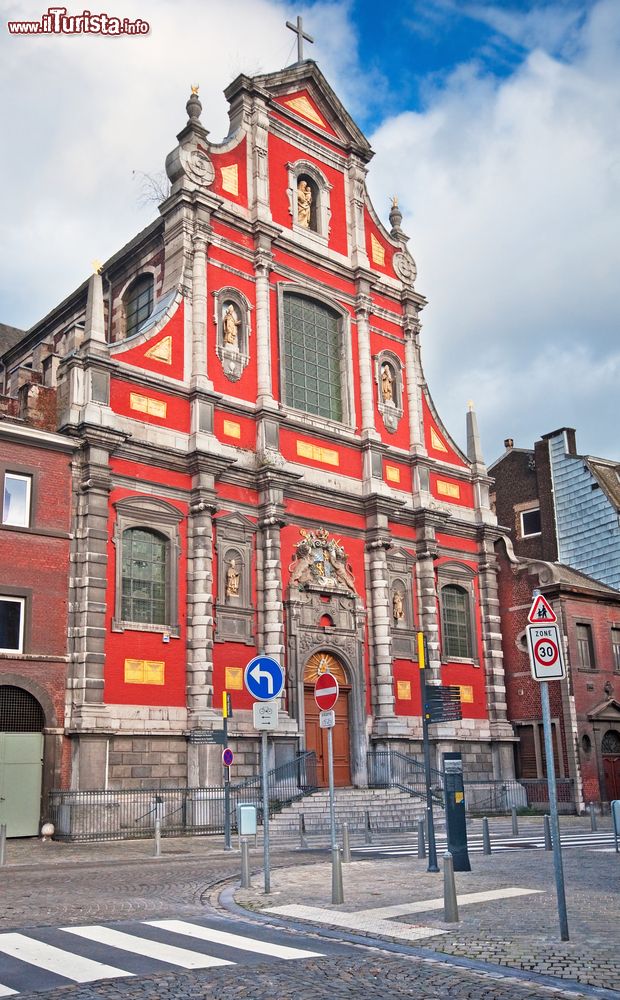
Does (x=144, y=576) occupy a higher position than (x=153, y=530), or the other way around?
(x=153, y=530)

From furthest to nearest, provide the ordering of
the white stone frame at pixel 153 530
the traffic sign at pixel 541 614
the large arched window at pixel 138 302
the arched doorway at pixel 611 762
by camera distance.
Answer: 1. the arched doorway at pixel 611 762
2. the large arched window at pixel 138 302
3. the white stone frame at pixel 153 530
4. the traffic sign at pixel 541 614

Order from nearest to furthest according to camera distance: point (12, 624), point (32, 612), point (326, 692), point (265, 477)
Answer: point (326, 692)
point (12, 624)
point (32, 612)
point (265, 477)

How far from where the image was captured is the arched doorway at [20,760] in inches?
841

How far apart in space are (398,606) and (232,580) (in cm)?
670

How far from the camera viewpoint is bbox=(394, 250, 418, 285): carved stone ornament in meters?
35.5

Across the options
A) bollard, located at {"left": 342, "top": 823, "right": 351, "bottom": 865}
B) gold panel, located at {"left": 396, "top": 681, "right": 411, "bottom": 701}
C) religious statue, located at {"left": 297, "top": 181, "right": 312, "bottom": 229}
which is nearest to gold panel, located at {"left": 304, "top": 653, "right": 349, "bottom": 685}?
gold panel, located at {"left": 396, "top": 681, "right": 411, "bottom": 701}

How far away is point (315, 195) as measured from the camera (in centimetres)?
3347

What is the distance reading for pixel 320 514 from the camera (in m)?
29.7

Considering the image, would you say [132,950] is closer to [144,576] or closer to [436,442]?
[144,576]

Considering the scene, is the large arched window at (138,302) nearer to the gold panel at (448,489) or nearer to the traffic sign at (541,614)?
the gold panel at (448,489)

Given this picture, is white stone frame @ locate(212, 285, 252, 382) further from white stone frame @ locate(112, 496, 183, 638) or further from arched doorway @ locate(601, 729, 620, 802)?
arched doorway @ locate(601, 729, 620, 802)

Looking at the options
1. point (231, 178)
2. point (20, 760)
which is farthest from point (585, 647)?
point (20, 760)

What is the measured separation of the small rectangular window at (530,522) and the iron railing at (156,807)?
23.0 m

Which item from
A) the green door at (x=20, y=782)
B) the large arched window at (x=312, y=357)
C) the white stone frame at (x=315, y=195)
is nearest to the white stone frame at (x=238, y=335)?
the large arched window at (x=312, y=357)
